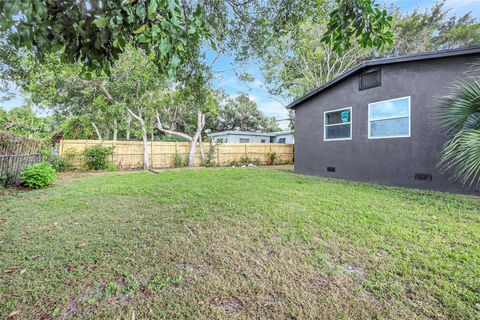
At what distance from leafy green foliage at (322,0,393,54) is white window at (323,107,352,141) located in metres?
6.11

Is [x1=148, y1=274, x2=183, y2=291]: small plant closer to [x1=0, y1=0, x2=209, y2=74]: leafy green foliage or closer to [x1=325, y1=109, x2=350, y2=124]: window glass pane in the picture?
[x1=0, y1=0, x2=209, y2=74]: leafy green foliage

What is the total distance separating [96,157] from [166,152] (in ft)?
11.5

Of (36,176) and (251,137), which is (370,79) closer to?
(36,176)

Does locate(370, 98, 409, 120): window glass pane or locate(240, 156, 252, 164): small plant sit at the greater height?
locate(370, 98, 409, 120): window glass pane

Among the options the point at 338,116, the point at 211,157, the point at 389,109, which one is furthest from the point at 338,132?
the point at 211,157

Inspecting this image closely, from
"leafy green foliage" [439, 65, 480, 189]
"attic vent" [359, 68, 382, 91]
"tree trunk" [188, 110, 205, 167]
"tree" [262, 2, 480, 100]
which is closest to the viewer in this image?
"leafy green foliage" [439, 65, 480, 189]

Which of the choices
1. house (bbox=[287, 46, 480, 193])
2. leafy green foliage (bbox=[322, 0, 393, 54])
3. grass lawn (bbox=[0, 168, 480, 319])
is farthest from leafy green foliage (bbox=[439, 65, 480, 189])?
leafy green foliage (bbox=[322, 0, 393, 54])

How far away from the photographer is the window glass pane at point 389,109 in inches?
249

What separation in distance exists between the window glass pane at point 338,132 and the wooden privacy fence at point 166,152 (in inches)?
286

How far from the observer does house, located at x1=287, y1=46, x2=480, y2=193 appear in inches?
223

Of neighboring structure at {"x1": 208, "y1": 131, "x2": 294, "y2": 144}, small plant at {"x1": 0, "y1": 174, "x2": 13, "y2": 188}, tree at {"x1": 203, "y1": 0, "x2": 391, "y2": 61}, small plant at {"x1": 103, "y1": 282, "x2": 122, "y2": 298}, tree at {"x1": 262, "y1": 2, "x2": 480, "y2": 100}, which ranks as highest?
tree at {"x1": 262, "y1": 2, "x2": 480, "y2": 100}

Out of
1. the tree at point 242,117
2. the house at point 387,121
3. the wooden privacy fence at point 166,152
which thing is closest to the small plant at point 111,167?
the wooden privacy fence at point 166,152

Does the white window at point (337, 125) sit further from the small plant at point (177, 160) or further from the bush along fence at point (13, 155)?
the bush along fence at point (13, 155)

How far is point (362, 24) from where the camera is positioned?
6.59ft
